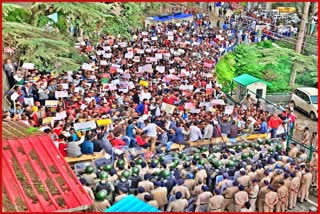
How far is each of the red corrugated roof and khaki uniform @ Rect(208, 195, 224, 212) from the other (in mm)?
3770

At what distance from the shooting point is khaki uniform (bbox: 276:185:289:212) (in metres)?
13.5

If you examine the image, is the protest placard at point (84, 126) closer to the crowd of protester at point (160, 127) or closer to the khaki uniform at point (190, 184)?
the crowd of protester at point (160, 127)

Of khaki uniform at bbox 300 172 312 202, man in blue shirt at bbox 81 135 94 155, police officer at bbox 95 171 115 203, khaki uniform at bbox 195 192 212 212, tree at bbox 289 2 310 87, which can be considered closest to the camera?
police officer at bbox 95 171 115 203

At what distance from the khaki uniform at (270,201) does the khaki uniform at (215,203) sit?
1325mm

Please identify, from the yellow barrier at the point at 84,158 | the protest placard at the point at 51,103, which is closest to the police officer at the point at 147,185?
the yellow barrier at the point at 84,158

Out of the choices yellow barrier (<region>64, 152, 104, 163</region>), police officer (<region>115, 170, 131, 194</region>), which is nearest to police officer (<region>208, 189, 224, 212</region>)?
police officer (<region>115, 170, 131, 194</region>)

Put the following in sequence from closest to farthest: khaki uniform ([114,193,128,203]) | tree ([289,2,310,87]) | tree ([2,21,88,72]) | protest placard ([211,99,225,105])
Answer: khaki uniform ([114,193,128,203])
tree ([2,21,88,72])
protest placard ([211,99,225,105])
tree ([289,2,310,87])

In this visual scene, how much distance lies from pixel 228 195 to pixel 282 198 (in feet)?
5.16

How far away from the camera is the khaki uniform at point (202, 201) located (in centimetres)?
1268

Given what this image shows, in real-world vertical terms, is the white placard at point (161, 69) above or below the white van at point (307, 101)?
above

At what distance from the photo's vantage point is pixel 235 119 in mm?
17844

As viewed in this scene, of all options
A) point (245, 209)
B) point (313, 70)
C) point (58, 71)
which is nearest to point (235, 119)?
point (245, 209)

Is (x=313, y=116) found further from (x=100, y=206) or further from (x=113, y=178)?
(x=100, y=206)

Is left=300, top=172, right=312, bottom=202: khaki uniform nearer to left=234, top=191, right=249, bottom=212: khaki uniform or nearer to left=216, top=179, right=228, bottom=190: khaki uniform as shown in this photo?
left=234, top=191, right=249, bottom=212: khaki uniform
